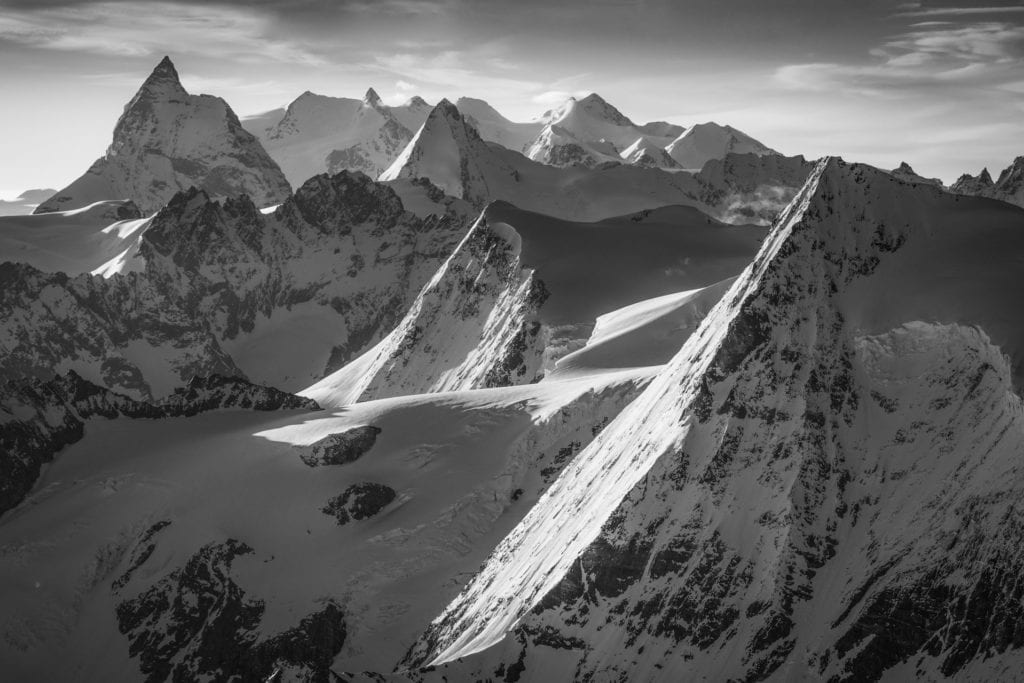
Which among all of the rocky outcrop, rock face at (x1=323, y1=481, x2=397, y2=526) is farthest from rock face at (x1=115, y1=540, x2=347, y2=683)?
the rocky outcrop

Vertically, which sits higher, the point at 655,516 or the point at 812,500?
the point at 812,500

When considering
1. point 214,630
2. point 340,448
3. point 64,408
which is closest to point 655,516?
point 214,630

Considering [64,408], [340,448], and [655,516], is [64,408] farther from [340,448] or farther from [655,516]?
[655,516]

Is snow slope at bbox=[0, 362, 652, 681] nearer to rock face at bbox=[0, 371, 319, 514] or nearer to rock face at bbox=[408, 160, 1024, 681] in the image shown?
rock face at bbox=[0, 371, 319, 514]

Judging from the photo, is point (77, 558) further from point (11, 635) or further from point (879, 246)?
point (879, 246)

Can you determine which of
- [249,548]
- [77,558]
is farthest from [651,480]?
[77,558]

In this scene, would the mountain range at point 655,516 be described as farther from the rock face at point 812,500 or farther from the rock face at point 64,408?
the rock face at point 64,408
